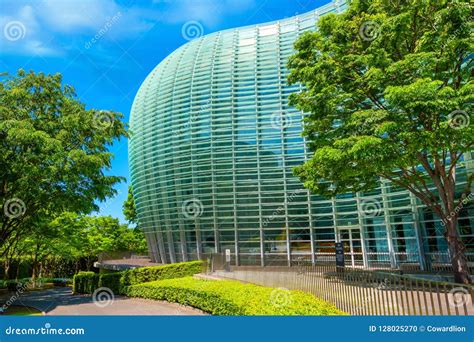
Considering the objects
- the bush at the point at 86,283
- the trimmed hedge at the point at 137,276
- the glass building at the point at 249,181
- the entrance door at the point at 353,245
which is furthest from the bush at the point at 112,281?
the entrance door at the point at 353,245

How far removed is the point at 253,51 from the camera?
30094 millimetres

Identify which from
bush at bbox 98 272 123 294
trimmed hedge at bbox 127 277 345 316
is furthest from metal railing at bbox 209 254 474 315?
bush at bbox 98 272 123 294

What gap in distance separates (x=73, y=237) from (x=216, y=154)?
1305 cm

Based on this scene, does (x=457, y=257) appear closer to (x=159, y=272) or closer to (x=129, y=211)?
(x=159, y=272)

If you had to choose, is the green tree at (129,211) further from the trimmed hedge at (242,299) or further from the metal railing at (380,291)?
the metal railing at (380,291)

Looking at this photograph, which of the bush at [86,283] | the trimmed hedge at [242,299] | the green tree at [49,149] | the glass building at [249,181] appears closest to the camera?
the trimmed hedge at [242,299]

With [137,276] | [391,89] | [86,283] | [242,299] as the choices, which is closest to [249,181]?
[137,276]

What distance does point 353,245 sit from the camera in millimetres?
24562

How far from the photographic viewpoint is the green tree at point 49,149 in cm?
1376

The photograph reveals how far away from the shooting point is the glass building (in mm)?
23312

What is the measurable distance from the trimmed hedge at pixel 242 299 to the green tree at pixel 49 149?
5556 mm

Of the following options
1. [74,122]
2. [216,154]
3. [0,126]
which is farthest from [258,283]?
[216,154]

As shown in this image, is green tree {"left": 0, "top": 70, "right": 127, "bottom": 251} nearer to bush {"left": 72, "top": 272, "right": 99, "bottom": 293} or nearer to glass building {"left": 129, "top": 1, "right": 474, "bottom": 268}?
bush {"left": 72, "top": 272, "right": 99, "bottom": 293}

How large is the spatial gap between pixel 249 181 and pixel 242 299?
17.2m
